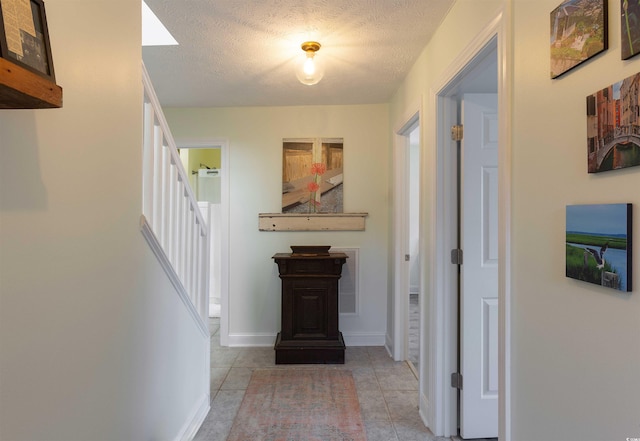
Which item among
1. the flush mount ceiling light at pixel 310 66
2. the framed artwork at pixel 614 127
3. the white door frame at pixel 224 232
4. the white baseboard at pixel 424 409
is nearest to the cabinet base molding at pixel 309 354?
the white door frame at pixel 224 232

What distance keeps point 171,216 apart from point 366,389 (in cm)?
187

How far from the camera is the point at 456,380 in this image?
6.59ft

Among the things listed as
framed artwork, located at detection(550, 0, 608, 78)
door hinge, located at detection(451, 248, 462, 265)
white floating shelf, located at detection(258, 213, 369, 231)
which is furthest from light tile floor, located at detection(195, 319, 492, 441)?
framed artwork, located at detection(550, 0, 608, 78)

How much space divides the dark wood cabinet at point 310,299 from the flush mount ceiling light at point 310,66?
4.92 feet

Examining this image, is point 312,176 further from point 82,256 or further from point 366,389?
point 82,256

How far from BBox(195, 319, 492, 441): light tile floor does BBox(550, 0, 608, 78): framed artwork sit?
200 centimetres

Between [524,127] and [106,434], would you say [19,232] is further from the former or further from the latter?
[524,127]

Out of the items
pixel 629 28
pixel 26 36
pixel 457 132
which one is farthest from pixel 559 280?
pixel 26 36

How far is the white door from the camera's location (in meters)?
1.96

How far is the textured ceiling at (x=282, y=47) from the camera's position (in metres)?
1.83

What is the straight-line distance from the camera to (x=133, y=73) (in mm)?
1439

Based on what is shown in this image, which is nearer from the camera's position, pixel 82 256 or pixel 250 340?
pixel 82 256

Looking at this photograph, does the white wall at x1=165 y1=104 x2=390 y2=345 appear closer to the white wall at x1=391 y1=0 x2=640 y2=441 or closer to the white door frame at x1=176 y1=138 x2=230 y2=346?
the white door frame at x1=176 y1=138 x2=230 y2=346

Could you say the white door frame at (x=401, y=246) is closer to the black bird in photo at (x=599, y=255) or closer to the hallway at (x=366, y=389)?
the hallway at (x=366, y=389)
